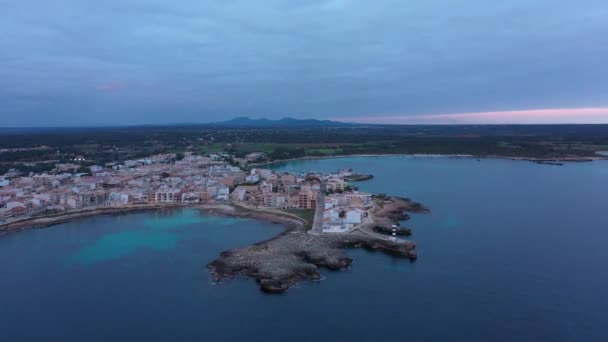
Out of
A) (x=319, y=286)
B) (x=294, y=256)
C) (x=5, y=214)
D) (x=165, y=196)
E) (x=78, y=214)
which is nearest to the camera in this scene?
(x=319, y=286)

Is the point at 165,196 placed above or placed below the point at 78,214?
above

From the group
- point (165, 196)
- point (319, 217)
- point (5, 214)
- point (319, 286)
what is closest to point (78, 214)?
point (5, 214)

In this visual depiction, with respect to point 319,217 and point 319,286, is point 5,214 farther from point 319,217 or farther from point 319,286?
point 319,286

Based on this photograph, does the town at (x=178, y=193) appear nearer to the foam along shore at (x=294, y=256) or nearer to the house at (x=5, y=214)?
the house at (x=5, y=214)

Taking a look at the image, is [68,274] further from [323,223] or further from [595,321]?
[595,321]

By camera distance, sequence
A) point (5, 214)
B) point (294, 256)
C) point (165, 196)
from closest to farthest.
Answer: point (294, 256), point (5, 214), point (165, 196)

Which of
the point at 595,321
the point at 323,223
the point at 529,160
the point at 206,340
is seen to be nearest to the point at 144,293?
the point at 206,340

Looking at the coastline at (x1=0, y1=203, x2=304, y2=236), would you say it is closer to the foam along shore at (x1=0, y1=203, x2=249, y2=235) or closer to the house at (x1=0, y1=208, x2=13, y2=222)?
the foam along shore at (x1=0, y1=203, x2=249, y2=235)
